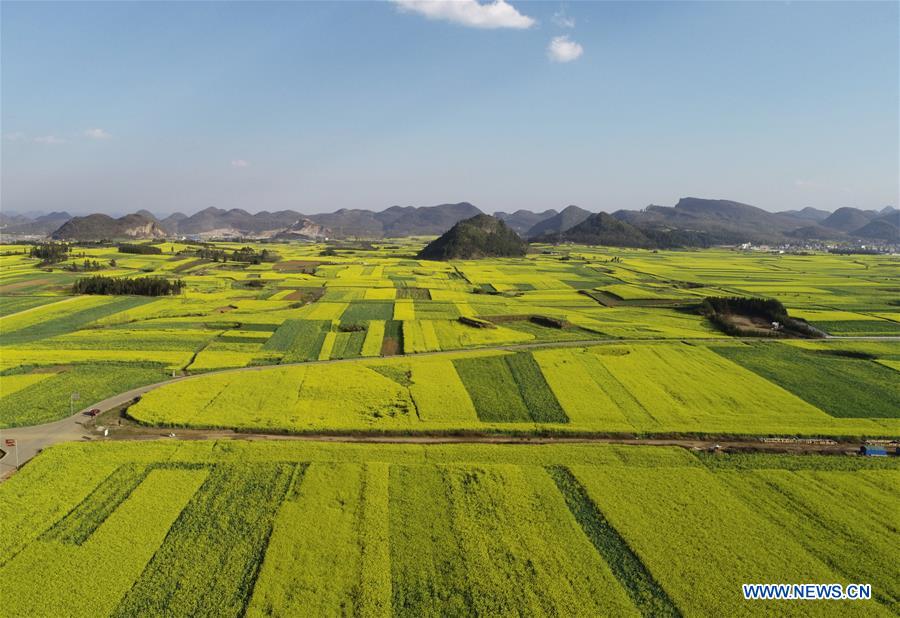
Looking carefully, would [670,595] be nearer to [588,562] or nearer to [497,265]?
[588,562]

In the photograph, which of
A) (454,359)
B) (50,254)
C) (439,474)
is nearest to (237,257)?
(50,254)

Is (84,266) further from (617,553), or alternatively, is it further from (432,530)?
(617,553)

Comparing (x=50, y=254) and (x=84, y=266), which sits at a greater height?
(x=50, y=254)

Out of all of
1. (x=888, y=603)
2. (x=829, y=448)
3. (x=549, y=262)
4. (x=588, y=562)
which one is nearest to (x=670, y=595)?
(x=588, y=562)

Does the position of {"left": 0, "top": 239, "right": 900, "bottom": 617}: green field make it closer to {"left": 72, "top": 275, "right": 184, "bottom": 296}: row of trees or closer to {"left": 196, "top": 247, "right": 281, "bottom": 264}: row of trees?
{"left": 72, "top": 275, "right": 184, "bottom": 296}: row of trees

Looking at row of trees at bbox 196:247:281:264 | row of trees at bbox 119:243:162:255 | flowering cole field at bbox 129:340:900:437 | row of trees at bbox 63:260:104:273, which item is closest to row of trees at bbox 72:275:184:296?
row of trees at bbox 63:260:104:273
